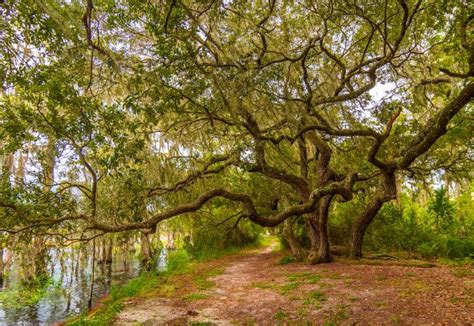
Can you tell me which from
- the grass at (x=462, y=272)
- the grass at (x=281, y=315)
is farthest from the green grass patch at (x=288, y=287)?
the grass at (x=462, y=272)

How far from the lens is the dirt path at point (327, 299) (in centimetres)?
524

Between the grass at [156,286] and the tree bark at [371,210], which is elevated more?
the tree bark at [371,210]

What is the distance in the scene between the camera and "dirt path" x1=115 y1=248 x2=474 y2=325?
5238 mm

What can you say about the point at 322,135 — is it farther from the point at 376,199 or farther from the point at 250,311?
the point at 250,311

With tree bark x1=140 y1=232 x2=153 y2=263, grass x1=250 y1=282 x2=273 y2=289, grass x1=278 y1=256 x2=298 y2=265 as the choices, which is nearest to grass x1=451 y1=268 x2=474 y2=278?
grass x1=250 y1=282 x2=273 y2=289

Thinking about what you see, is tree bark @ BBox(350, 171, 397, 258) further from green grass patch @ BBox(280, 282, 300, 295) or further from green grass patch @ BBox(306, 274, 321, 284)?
green grass patch @ BBox(280, 282, 300, 295)

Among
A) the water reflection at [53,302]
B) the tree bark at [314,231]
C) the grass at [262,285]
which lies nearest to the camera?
the grass at [262,285]

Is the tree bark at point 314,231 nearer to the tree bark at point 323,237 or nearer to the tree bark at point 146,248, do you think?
the tree bark at point 323,237

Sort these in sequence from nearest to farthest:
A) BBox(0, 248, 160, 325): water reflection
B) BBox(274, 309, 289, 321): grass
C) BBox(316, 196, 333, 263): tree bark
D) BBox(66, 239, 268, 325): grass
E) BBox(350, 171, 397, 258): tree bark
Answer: BBox(274, 309, 289, 321): grass, BBox(66, 239, 268, 325): grass, BBox(350, 171, 397, 258): tree bark, BBox(0, 248, 160, 325): water reflection, BBox(316, 196, 333, 263): tree bark

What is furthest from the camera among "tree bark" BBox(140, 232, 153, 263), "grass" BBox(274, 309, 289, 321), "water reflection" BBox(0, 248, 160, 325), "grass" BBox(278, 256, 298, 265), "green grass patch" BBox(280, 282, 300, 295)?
"tree bark" BBox(140, 232, 153, 263)

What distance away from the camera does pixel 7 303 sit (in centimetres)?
1188

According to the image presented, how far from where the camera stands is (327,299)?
21.1 ft

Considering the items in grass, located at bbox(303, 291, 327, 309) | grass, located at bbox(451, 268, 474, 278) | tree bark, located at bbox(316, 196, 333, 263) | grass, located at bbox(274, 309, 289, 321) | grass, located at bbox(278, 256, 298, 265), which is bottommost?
grass, located at bbox(274, 309, 289, 321)

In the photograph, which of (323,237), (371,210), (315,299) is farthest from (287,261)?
(315,299)
